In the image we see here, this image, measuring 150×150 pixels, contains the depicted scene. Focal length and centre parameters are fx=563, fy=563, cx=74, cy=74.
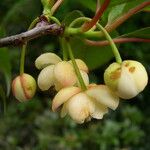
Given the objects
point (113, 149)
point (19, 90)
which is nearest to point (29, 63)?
point (113, 149)

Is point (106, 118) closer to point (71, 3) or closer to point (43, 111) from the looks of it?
point (43, 111)

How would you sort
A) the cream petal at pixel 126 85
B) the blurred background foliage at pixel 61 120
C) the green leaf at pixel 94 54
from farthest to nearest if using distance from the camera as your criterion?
1. the blurred background foliage at pixel 61 120
2. the green leaf at pixel 94 54
3. the cream petal at pixel 126 85

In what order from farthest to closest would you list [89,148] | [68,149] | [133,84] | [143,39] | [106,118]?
[106,118]
[89,148]
[68,149]
[143,39]
[133,84]

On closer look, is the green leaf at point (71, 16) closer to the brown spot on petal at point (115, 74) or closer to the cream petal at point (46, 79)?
the cream petal at point (46, 79)

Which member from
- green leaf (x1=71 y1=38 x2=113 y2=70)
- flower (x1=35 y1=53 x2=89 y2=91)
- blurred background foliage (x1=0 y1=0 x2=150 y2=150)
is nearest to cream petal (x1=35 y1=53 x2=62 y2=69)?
flower (x1=35 y1=53 x2=89 y2=91)

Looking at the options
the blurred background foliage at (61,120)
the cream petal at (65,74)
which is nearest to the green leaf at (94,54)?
the cream petal at (65,74)

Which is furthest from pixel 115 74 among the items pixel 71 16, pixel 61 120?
pixel 61 120

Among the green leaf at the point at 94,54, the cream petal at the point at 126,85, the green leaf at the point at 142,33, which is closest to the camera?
the cream petal at the point at 126,85

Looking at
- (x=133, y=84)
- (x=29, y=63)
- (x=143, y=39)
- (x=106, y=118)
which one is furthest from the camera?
(x=29, y=63)

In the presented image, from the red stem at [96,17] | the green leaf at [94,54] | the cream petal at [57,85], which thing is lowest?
the green leaf at [94,54]
